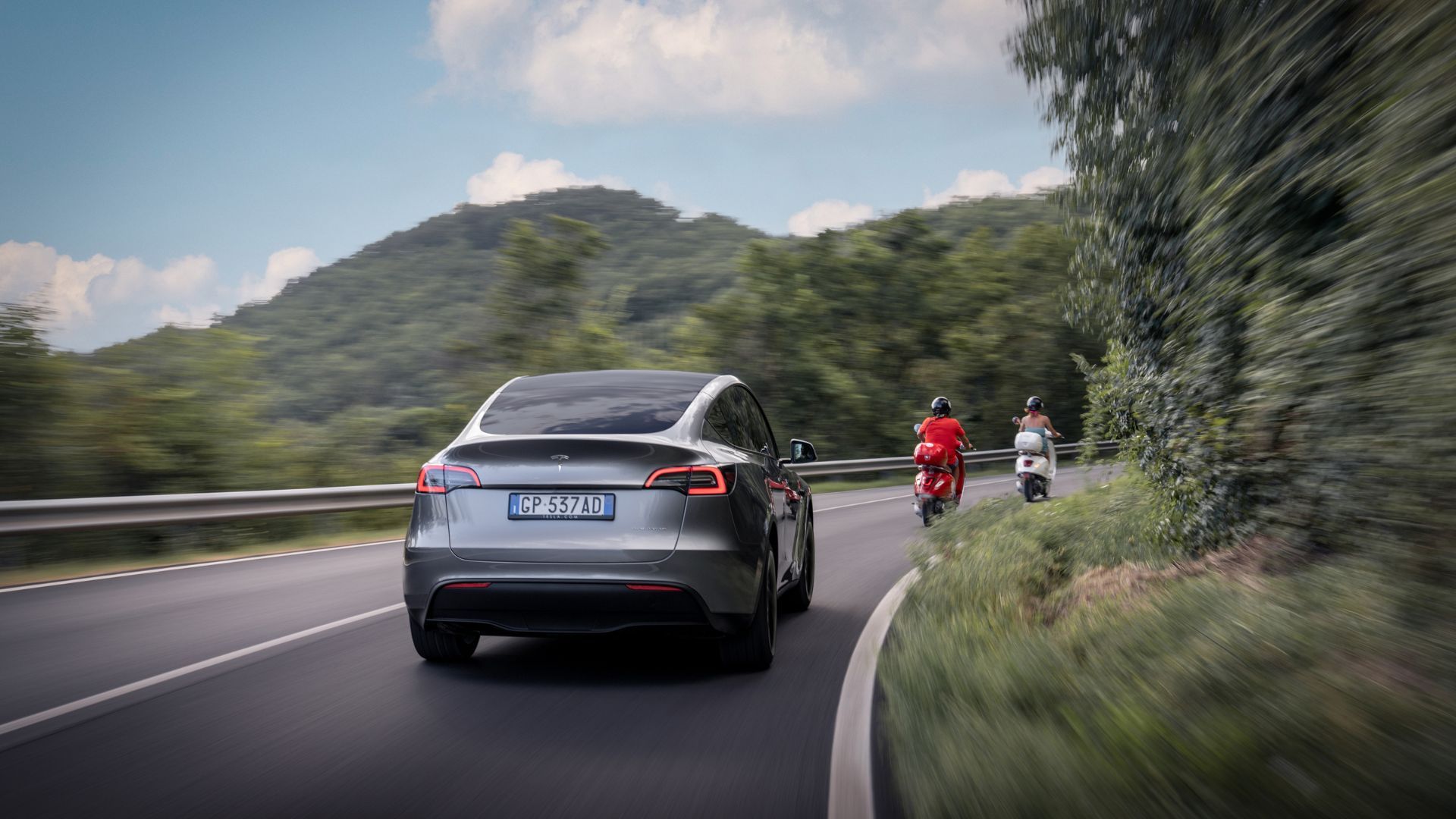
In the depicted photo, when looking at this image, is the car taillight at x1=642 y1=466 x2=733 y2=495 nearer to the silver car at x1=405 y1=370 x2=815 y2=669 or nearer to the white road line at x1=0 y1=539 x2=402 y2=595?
the silver car at x1=405 y1=370 x2=815 y2=669

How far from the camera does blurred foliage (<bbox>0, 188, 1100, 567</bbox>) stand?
1524 centimetres

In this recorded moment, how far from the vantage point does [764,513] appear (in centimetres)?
650

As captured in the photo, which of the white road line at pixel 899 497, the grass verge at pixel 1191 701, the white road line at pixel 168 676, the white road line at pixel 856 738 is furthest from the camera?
the white road line at pixel 899 497

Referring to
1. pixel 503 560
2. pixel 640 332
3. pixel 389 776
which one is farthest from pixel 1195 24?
pixel 640 332

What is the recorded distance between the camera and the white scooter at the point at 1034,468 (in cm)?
1833

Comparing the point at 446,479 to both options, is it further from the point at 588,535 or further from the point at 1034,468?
the point at 1034,468

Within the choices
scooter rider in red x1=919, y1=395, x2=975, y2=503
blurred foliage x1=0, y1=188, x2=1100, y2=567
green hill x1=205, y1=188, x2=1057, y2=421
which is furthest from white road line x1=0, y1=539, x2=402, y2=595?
scooter rider in red x1=919, y1=395, x2=975, y2=503

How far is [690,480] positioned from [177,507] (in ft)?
26.5

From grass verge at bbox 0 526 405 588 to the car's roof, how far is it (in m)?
5.80

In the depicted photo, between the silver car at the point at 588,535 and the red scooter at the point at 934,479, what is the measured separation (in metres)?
7.71

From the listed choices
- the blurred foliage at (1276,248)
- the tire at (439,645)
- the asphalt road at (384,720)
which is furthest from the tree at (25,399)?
the blurred foliage at (1276,248)

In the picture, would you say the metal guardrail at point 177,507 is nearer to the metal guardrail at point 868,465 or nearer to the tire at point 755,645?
the tire at point 755,645

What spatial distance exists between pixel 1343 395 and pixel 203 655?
20.6ft

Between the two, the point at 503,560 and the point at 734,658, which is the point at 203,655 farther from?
the point at 734,658
